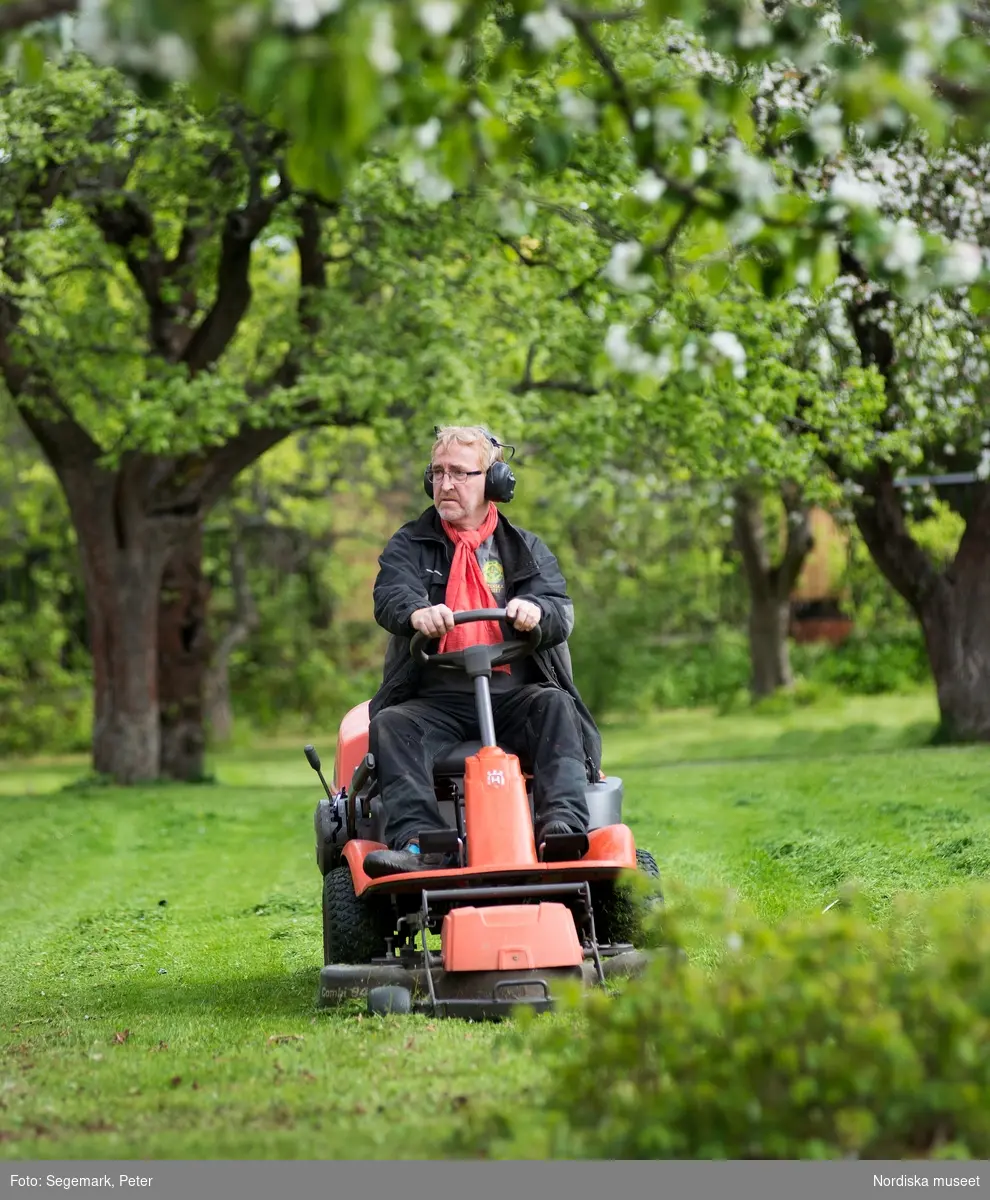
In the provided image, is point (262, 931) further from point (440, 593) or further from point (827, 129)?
point (827, 129)

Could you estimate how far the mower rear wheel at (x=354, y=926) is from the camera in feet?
22.4

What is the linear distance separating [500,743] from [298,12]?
3.73m

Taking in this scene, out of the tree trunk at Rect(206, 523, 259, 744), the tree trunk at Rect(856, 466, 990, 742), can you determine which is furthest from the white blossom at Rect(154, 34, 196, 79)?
the tree trunk at Rect(206, 523, 259, 744)

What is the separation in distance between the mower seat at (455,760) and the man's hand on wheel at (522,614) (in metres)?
0.47

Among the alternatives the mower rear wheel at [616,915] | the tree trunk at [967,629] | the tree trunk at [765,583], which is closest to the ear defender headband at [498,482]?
the mower rear wheel at [616,915]

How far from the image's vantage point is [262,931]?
994 cm

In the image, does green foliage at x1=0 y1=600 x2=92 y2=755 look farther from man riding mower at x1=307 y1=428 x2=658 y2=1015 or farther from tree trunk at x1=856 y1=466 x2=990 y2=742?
man riding mower at x1=307 y1=428 x2=658 y2=1015

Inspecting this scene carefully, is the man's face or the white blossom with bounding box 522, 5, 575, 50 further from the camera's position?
the man's face

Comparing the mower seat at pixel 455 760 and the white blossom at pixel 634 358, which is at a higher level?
the white blossom at pixel 634 358

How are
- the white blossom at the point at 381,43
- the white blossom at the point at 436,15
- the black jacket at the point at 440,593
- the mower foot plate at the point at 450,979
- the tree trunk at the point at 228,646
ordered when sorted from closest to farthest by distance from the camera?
the white blossom at the point at 381,43
the white blossom at the point at 436,15
the mower foot plate at the point at 450,979
the black jacket at the point at 440,593
the tree trunk at the point at 228,646

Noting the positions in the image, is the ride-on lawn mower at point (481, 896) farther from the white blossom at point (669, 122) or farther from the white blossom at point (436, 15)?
the white blossom at point (436, 15)

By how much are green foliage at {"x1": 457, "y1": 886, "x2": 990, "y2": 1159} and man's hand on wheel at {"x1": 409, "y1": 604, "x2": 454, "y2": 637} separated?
2616mm

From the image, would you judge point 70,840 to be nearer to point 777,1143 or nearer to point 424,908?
point 424,908

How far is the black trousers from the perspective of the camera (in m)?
6.68
